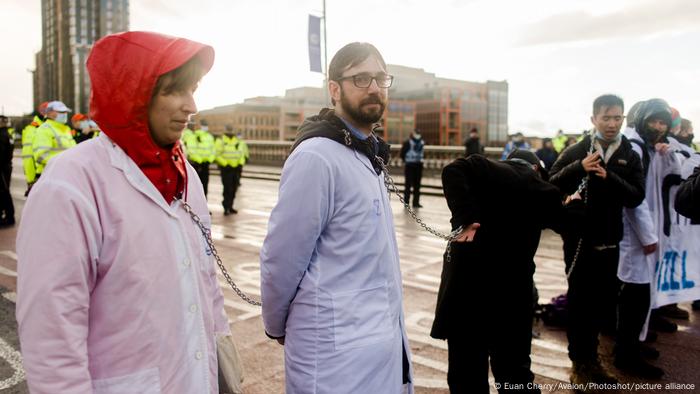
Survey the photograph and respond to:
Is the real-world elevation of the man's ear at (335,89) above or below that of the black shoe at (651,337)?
above

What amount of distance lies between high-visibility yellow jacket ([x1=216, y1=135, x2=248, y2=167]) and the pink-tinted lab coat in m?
11.5

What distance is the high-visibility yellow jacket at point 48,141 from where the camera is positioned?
325 inches

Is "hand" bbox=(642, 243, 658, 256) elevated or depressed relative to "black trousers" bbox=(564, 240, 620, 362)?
elevated

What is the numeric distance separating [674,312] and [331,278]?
5.09m

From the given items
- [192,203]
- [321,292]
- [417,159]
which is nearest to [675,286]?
[321,292]

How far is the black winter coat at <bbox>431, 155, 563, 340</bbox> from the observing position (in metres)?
3.15

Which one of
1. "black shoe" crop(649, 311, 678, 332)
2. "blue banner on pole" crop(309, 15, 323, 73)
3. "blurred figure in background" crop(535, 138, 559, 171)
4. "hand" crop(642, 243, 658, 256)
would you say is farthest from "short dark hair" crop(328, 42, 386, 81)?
"blue banner on pole" crop(309, 15, 323, 73)

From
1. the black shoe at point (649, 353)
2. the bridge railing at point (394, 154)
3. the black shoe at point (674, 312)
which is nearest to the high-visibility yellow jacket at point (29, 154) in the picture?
the black shoe at point (649, 353)

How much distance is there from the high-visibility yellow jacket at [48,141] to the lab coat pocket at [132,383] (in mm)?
7707

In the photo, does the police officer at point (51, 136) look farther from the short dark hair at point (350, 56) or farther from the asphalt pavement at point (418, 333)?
the short dark hair at point (350, 56)

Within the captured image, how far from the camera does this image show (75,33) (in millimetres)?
118500

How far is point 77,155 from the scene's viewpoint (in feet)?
5.17

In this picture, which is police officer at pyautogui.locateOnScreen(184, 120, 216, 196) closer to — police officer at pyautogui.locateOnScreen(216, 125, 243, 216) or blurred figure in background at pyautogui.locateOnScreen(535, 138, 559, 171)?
police officer at pyautogui.locateOnScreen(216, 125, 243, 216)

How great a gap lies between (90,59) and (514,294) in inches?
97.7
